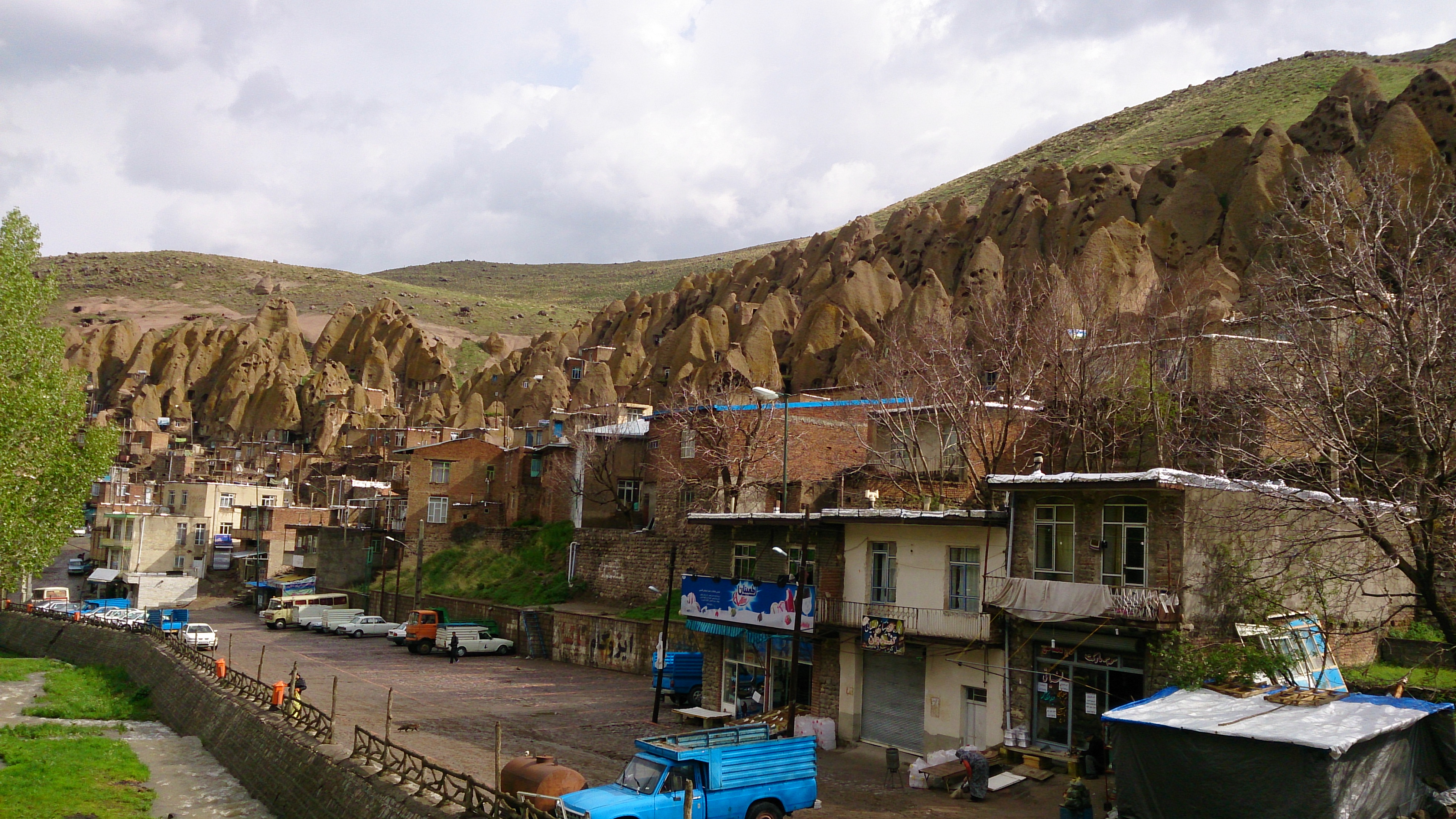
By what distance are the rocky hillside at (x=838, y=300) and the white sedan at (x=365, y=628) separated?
23.4 metres

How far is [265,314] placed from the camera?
16988 centimetres

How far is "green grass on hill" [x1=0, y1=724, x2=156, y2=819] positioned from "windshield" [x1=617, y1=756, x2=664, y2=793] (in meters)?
14.2

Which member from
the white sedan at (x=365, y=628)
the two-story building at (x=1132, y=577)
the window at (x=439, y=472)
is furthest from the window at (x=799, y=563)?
the window at (x=439, y=472)

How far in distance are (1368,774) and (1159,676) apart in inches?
188

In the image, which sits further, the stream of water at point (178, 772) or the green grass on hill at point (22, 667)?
the green grass on hill at point (22, 667)

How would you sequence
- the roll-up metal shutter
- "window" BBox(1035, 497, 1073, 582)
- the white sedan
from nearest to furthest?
"window" BBox(1035, 497, 1073, 582)
the roll-up metal shutter
the white sedan

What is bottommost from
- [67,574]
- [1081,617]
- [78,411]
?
[67,574]

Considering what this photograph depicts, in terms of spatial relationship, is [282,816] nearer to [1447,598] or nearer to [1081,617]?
[1081,617]

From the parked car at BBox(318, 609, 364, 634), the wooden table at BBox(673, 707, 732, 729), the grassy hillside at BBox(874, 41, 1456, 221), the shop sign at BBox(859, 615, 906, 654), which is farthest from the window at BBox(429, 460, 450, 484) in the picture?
the grassy hillside at BBox(874, 41, 1456, 221)

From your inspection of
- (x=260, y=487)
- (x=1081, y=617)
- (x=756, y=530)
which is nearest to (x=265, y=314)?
(x=260, y=487)

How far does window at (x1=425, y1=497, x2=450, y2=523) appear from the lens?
62.2 metres

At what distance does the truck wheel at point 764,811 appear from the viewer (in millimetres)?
17172

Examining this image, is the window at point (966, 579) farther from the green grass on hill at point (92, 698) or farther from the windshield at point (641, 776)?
the green grass on hill at point (92, 698)

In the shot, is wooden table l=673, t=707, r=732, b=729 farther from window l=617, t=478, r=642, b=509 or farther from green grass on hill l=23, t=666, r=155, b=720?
window l=617, t=478, r=642, b=509
